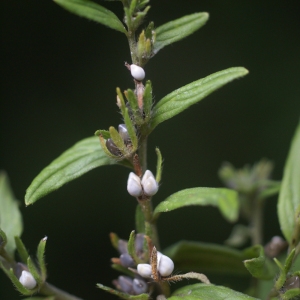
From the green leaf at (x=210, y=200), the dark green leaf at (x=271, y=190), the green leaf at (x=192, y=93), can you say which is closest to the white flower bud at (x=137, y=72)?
the green leaf at (x=192, y=93)

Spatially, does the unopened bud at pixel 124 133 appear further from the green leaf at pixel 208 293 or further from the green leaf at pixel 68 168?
the green leaf at pixel 208 293

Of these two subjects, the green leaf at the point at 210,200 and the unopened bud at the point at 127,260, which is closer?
→ the green leaf at the point at 210,200

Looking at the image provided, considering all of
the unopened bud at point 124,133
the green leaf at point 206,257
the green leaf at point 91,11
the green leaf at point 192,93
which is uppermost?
the green leaf at point 91,11

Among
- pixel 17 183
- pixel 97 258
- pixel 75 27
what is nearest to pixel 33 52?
pixel 75 27

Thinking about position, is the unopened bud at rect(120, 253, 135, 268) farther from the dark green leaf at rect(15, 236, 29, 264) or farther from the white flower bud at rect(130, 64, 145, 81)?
the white flower bud at rect(130, 64, 145, 81)

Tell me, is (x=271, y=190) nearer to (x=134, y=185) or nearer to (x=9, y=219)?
(x=134, y=185)

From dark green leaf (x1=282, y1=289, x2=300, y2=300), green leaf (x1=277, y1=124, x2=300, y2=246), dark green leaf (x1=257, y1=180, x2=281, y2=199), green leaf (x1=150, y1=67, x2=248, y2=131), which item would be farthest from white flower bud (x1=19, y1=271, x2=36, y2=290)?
dark green leaf (x1=257, y1=180, x2=281, y2=199)
